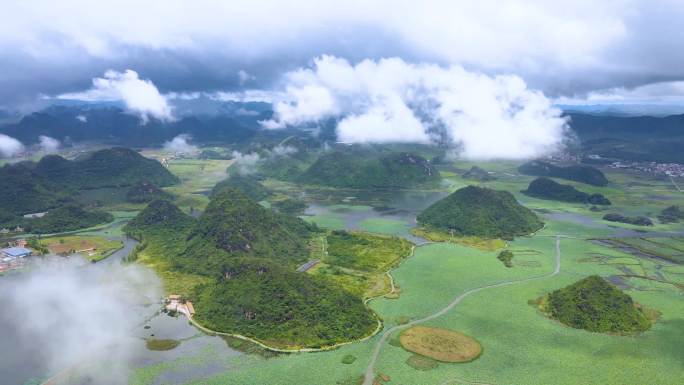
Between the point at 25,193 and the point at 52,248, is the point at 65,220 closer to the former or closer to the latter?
the point at 52,248

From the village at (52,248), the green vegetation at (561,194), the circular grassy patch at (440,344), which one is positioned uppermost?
the green vegetation at (561,194)

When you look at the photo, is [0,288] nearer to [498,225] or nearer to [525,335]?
[525,335]

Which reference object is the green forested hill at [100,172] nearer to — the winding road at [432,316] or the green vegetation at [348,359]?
the winding road at [432,316]

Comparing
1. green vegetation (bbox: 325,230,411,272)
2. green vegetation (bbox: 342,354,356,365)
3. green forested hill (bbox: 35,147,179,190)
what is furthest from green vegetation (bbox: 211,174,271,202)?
green vegetation (bbox: 342,354,356,365)

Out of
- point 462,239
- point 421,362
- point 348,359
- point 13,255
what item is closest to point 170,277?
point 13,255

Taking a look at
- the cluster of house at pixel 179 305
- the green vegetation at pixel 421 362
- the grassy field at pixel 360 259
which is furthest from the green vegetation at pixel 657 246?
the cluster of house at pixel 179 305

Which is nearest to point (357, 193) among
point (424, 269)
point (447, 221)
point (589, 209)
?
point (447, 221)
